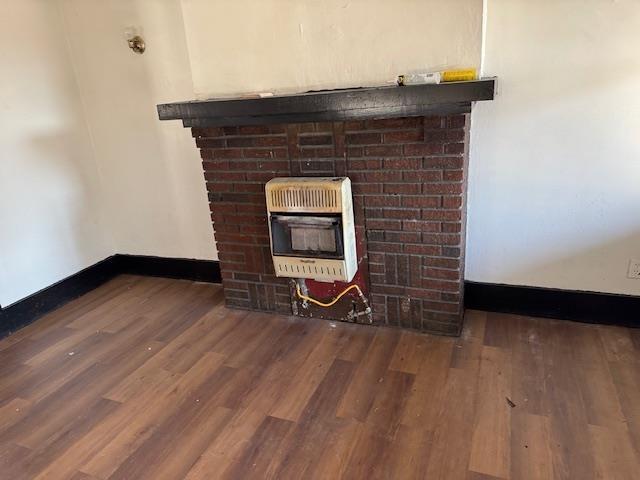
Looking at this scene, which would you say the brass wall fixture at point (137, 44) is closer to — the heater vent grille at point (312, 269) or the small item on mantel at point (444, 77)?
the heater vent grille at point (312, 269)

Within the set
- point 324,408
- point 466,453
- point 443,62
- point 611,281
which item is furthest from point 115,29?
point 611,281

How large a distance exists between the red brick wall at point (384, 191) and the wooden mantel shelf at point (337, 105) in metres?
0.10

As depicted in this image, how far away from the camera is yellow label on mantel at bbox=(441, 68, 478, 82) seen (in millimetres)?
1778

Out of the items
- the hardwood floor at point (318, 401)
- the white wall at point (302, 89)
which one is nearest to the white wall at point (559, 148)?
the white wall at point (302, 89)

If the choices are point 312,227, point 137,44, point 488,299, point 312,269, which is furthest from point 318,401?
point 137,44

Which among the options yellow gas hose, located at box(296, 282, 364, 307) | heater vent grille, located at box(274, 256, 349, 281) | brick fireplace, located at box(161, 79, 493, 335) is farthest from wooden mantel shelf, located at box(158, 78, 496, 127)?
yellow gas hose, located at box(296, 282, 364, 307)

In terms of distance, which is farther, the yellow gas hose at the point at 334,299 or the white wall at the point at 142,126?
the white wall at the point at 142,126

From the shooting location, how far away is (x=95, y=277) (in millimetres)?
3035

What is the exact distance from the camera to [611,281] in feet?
6.89

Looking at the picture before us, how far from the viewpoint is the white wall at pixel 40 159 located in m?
2.49

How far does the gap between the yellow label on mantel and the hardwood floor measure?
1.18 metres

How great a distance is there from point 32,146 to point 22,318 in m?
1.02

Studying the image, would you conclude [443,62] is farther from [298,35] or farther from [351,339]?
[351,339]

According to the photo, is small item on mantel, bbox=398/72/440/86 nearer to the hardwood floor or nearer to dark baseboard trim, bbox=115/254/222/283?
the hardwood floor
